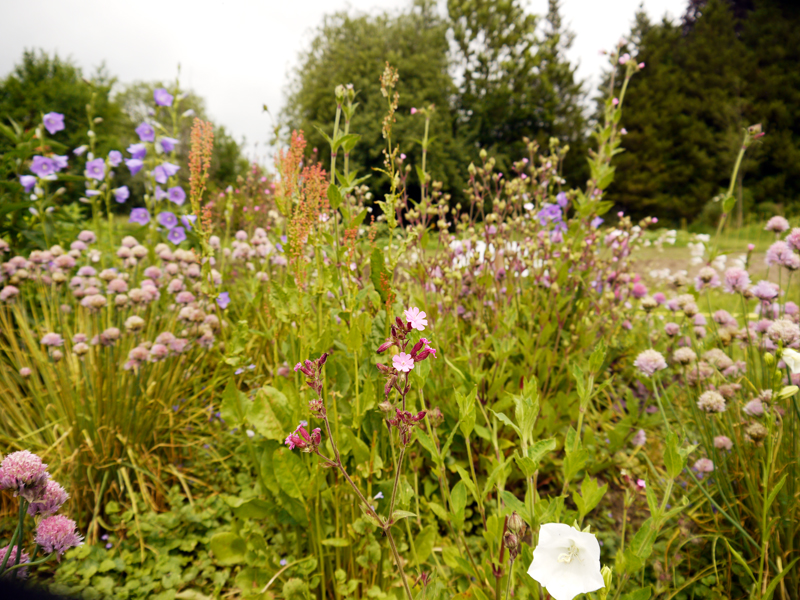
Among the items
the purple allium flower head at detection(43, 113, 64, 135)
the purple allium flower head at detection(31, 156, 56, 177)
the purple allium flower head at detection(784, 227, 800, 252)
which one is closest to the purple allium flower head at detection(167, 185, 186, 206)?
the purple allium flower head at detection(31, 156, 56, 177)

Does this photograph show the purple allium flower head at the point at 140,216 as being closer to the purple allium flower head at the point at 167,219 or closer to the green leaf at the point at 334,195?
the purple allium flower head at the point at 167,219

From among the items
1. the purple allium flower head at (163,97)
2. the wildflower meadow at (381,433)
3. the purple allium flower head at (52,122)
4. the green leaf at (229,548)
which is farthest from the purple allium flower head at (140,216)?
the green leaf at (229,548)

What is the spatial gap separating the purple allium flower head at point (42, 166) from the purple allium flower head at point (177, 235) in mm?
874

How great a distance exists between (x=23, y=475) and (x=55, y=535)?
0.16 m

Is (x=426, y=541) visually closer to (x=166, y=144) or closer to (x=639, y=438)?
(x=639, y=438)

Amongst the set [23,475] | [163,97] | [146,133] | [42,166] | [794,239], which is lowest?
[23,475]

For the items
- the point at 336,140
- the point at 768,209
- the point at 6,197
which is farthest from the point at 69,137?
the point at 768,209

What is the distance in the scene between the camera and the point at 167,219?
A: 307cm

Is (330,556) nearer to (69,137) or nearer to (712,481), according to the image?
(712,481)

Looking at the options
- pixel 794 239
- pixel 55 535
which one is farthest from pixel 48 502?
pixel 794 239

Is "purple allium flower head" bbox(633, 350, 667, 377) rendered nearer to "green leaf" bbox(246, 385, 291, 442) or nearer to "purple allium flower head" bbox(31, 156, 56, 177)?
"green leaf" bbox(246, 385, 291, 442)

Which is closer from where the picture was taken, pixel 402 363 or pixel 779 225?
pixel 402 363

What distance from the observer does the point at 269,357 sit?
2.70 m

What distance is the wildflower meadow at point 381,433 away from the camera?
108 centimetres
